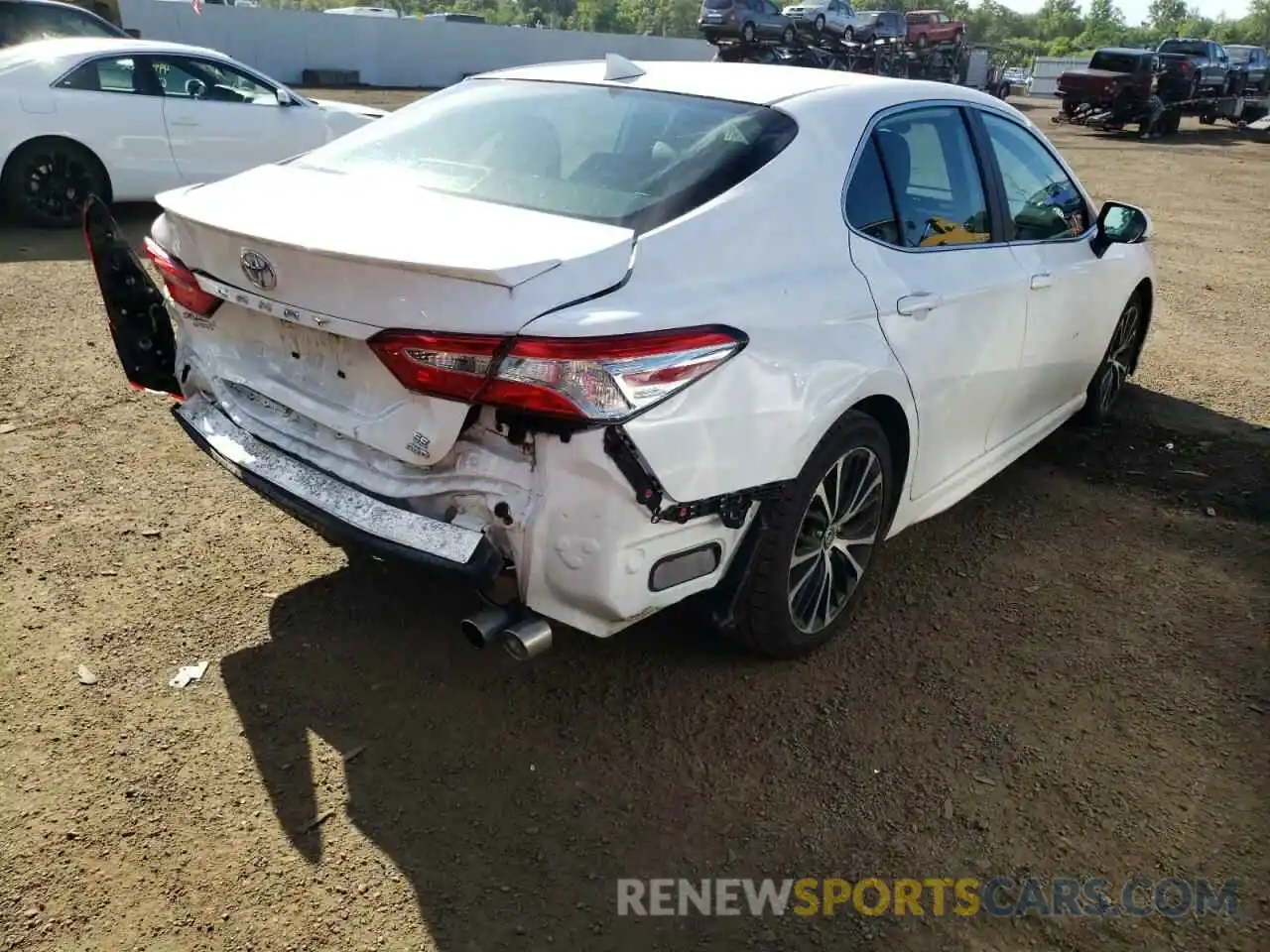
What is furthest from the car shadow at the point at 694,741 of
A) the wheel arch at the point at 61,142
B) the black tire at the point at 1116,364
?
the wheel arch at the point at 61,142

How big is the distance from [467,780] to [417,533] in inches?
27.1

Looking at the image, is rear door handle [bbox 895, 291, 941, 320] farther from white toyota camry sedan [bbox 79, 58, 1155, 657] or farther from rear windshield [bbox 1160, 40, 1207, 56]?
rear windshield [bbox 1160, 40, 1207, 56]

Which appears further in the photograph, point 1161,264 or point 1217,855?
point 1161,264

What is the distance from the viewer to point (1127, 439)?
17.6 ft

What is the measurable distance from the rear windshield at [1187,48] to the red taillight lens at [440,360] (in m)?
32.7

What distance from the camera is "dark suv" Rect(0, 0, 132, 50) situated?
920 cm

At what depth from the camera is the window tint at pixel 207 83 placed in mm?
8719

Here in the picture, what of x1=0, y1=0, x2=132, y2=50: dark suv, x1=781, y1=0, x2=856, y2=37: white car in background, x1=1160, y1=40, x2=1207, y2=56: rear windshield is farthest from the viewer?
x1=781, y1=0, x2=856, y2=37: white car in background

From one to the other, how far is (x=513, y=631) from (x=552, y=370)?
0.67m

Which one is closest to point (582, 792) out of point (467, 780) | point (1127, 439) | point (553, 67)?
point (467, 780)

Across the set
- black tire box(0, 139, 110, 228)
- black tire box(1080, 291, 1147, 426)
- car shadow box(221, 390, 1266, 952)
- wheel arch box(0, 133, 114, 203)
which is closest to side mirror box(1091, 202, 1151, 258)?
black tire box(1080, 291, 1147, 426)

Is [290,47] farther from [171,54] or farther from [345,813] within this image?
[345,813]

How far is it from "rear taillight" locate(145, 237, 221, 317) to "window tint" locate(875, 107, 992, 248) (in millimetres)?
2131

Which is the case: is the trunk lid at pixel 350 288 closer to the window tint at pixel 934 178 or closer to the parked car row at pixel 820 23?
the window tint at pixel 934 178
